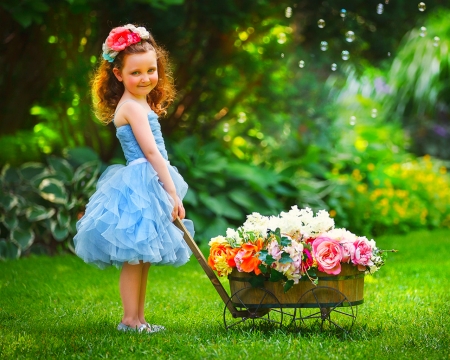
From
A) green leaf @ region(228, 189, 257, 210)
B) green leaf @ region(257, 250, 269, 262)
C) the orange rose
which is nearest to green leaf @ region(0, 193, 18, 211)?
green leaf @ region(228, 189, 257, 210)

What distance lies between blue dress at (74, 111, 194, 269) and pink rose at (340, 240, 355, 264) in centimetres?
79

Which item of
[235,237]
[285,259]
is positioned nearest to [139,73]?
[235,237]

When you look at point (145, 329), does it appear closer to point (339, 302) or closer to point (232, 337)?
point (232, 337)

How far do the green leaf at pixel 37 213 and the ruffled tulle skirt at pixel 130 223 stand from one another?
301 cm

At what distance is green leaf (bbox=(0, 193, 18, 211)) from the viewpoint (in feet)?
20.5

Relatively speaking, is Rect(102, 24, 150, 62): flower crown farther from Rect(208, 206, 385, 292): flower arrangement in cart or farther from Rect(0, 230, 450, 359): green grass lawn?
Rect(0, 230, 450, 359): green grass lawn

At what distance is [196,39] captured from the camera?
7.28 meters

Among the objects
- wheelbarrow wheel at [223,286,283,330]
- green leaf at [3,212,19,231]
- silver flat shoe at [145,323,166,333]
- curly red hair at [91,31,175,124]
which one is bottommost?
green leaf at [3,212,19,231]

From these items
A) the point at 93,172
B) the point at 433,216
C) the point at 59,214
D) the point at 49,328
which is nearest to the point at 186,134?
the point at 93,172

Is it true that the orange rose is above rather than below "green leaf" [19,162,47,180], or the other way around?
above

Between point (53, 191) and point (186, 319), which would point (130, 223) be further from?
point (53, 191)

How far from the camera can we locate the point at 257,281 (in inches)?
127

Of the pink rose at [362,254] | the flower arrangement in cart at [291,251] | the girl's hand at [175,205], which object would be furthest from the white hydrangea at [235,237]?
the pink rose at [362,254]

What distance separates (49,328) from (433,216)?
19.7 feet
